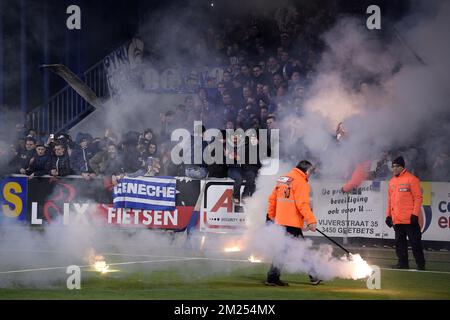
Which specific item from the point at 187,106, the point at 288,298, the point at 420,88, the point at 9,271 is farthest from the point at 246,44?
the point at 288,298

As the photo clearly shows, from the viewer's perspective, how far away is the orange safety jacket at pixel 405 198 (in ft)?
45.2

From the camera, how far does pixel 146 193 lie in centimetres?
1733

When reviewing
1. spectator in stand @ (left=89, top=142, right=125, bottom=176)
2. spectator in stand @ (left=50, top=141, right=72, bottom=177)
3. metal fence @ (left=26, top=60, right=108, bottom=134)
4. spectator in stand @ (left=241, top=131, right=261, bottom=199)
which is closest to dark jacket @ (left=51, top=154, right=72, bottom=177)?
spectator in stand @ (left=50, top=141, right=72, bottom=177)

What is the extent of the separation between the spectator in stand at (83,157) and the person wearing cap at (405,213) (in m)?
6.40

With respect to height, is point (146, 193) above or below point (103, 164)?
below

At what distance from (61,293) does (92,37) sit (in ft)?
39.9

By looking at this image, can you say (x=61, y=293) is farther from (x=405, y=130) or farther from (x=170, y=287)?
(x=405, y=130)

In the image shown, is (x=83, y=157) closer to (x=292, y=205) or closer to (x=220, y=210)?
(x=220, y=210)

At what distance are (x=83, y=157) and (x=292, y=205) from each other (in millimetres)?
7418

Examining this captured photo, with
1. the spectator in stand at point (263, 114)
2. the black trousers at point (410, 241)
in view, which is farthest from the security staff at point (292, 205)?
the spectator in stand at point (263, 114)

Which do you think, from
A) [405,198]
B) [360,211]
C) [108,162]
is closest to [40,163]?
[108,162]

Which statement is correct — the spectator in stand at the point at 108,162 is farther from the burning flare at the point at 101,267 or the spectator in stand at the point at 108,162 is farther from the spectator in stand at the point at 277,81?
the burning flare at the point at 101,267

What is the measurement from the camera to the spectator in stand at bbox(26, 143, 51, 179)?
709 inches

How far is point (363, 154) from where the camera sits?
15992mm
